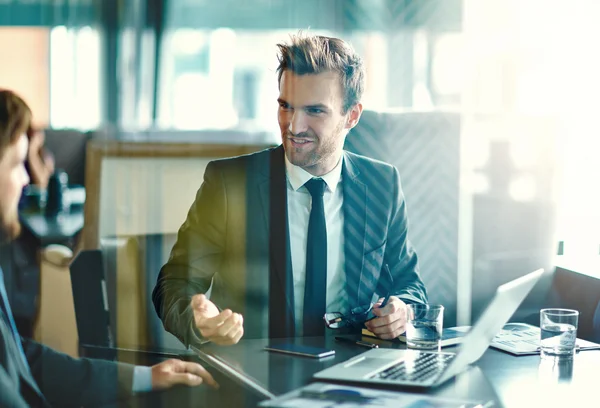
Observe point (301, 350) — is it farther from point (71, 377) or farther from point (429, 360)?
point (71, 377)

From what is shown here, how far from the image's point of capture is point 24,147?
1.92m

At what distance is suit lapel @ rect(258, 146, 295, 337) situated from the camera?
206 cm

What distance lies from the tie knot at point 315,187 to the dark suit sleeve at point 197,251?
25 centimetres

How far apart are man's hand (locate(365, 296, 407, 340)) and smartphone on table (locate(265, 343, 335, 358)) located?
177 millimetres

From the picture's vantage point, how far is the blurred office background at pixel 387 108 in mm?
2027

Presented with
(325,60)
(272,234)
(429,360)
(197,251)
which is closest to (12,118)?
(197,251)

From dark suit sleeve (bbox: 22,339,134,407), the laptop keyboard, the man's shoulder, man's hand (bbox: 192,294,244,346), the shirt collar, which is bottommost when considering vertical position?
dark suit sleeve (bbox: 22,339,134,407)

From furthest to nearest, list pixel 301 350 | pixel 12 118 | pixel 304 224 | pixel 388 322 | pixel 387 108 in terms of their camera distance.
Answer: pixel 387 108 → pixel 304 224 → pixel 12 118 → pixel 388 322 → pixel 301 350

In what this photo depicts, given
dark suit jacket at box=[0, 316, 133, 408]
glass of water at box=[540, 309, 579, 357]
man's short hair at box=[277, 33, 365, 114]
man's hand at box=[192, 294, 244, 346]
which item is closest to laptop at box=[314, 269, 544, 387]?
glass of water at box=[540, 309, 579, 357]

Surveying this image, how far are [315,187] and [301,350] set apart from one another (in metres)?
0.76

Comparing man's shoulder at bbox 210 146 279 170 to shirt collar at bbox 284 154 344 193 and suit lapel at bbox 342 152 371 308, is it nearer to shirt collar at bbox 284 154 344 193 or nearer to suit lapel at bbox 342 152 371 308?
shirt collar at bbox 284 154 344 193

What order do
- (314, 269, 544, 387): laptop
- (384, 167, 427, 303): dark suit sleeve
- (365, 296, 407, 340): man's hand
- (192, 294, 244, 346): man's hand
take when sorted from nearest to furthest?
(314, 269, 544, 387): laptop, (192, 294, 244, 346): man's hand, (365, 296, 407, 340): man's hand, (384, 167, 427, 303): dark suit sleeve

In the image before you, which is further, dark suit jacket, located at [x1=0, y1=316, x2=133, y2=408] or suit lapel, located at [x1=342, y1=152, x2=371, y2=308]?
suit lapel, located at [x1=342, y1=152, x2=371, y2=308]

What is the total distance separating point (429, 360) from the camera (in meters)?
1.29
